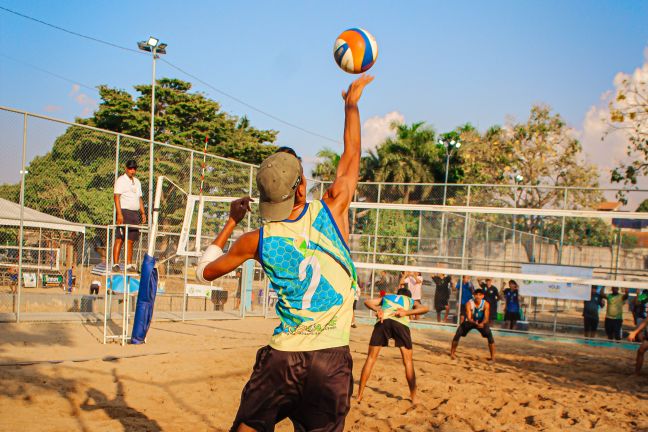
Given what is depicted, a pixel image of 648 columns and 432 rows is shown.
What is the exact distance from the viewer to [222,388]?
27.5 ft

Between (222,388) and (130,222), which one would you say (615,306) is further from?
(130,222)

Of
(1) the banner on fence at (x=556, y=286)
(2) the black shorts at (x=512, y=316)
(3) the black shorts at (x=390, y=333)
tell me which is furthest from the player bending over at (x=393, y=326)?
(2) the black shorts at (x=512, y=316)

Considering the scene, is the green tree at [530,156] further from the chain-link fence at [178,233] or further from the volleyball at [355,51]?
the volleyball at [355,51]

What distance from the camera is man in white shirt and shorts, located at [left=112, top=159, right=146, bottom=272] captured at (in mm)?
11383

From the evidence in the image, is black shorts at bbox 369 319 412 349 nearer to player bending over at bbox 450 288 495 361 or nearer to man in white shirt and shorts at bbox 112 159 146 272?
player bending over at bbox 450 288 495 361

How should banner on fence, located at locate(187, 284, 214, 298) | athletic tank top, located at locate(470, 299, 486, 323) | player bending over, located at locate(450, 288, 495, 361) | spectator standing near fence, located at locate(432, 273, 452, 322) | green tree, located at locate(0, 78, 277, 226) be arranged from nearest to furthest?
green tree, located at locate(0, 78, 277, 226), player bending over, located at locate(450, 288, 495, 361), athletic tank top, located at locate(470, 299, 486, 323), banner on fence, located at locate(187, 284, 214, 298), spectator standing near fence, located at locate(432, 273, 452, 322)

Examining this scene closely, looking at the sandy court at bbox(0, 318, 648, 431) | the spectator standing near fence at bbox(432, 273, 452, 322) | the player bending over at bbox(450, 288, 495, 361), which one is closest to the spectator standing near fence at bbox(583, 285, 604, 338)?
the spectator standing near fence at bbox(432, 273, 452, 322)

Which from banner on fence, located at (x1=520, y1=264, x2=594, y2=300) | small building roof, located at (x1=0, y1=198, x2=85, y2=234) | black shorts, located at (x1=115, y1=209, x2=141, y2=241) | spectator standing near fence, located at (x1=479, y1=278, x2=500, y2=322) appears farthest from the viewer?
spectator standing near fence, located at (x1=479, y1=278, x2=500, y2=322)

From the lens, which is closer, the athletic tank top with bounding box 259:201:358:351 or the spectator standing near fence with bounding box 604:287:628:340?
the athletic tank top with bounding box 259:201:358:351

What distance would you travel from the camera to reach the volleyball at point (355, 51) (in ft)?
13.6

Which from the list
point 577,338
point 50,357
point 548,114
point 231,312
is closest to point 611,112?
point 577,338

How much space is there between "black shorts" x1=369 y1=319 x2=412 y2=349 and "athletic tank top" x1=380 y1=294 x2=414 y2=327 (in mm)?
65

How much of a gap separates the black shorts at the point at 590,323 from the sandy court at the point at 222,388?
4225mm

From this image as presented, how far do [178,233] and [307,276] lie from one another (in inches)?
486
